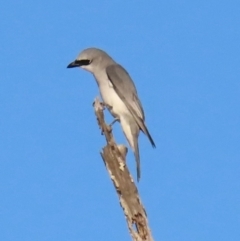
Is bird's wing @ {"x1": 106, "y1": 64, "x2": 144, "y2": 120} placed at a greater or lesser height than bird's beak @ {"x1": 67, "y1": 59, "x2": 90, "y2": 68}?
lesser

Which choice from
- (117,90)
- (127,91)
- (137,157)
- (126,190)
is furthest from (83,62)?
(126,190)

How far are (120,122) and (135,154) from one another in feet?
3.52

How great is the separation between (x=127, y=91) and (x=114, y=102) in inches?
13.8

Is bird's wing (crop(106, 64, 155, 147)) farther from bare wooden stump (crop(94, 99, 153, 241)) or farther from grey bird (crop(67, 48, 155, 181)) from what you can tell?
bare wooden stump (crop(94, 99, 153, 241))

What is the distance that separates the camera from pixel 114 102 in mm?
13211

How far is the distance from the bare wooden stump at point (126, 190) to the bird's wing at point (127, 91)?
3.01m

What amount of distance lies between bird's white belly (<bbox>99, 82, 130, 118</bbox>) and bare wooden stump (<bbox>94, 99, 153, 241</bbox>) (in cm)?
313

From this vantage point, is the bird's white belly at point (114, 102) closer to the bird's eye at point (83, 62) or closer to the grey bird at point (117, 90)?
the grey bird at point (117, 90)

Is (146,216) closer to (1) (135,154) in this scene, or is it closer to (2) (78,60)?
(1) (135,154)

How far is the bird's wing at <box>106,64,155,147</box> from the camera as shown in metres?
13.0

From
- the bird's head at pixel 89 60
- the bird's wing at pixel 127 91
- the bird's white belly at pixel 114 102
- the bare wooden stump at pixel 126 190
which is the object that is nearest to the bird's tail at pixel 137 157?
the bird's wing at pixel 127 91

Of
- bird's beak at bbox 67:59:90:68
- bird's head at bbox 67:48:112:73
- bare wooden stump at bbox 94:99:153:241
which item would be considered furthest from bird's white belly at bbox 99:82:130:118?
bare wooden stump at bbox 94:99:153:241

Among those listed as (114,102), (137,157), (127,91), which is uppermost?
(127,91)

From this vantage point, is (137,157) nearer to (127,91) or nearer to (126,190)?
(127,91)
